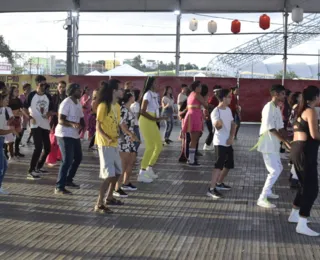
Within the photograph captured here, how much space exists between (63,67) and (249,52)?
8.71 metres

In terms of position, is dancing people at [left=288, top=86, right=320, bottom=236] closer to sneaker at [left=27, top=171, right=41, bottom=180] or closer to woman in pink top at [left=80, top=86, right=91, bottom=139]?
sneaker at [left=27, top=171, right=41, bottom=180]

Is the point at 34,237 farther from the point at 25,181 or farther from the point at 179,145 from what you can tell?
the point at 179,145

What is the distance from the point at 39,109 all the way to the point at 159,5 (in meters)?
13.2

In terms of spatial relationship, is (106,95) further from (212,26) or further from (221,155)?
(212,26)

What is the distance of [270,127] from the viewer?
23.1ft

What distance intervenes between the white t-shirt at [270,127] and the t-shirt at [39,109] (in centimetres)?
399

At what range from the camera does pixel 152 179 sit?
9.26 metres

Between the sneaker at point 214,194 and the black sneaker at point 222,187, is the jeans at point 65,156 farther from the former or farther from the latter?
the black sneaker at point 222,187

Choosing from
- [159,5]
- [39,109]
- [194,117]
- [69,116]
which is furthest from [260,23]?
[69,116]

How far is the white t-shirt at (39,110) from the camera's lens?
9.02m

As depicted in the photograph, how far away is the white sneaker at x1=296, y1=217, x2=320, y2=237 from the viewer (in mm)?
5957

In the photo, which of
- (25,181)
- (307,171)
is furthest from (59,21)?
(307,171)

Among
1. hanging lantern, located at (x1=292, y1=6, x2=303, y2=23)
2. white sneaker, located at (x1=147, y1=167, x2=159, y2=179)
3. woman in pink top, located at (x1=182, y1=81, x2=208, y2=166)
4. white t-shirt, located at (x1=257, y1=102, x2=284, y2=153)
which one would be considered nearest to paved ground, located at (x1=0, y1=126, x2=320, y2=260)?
white sneaker, located at (x1=147, y1=167, x2=159, y2=179)

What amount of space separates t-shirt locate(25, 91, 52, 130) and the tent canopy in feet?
42.0
